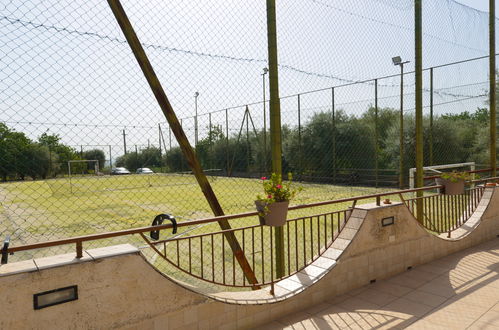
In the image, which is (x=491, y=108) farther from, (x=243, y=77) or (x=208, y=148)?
(x=208, y=148)

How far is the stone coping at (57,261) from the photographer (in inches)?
59.5

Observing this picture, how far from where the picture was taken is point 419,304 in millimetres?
2559

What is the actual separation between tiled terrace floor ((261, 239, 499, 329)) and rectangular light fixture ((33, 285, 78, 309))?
127 cm

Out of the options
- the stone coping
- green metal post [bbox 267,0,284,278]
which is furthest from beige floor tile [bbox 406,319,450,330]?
the stone coping

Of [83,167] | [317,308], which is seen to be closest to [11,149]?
[317,308]

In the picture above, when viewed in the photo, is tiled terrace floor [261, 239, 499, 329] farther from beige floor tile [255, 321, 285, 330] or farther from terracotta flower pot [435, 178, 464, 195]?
terracotta flower pot [435, 178, 464, 195]

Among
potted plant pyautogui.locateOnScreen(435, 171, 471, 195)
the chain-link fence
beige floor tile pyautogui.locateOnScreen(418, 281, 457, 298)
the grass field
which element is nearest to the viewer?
the chain-link fence

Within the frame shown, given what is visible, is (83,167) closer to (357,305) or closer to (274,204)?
(274,204)

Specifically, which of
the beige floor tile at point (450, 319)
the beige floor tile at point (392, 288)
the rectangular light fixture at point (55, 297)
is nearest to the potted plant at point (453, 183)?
the beige floor tile at point (392, 288)

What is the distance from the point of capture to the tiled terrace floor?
228 cm

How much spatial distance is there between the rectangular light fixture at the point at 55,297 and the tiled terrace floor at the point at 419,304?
1267 mm

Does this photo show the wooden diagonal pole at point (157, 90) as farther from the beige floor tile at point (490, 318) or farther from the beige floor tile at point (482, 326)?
the beige floor tile at point (490, 318)

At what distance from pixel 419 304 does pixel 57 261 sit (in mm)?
2451

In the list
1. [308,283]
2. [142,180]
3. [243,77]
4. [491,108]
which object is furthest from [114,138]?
[142,180]
